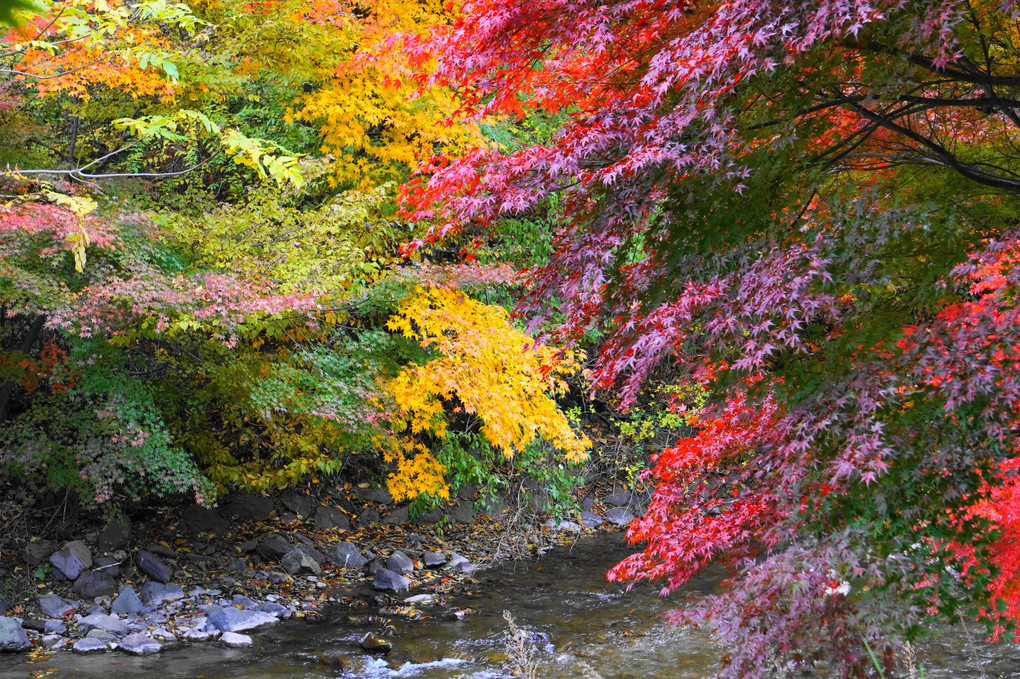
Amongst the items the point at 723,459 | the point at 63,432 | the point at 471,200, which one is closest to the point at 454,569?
the point at 63,432

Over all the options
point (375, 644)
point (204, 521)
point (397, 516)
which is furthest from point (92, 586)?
point (397, 516)

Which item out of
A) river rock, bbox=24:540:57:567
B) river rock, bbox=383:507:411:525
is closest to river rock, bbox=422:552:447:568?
river rock, bbox=383:507:411:525

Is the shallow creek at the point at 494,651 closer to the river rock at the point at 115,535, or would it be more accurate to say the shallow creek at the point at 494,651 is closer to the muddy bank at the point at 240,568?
the muddy bank at the point at 240,568

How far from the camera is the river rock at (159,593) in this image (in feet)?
25.1

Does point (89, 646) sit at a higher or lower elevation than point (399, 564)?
higher

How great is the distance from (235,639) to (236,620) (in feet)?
1.26

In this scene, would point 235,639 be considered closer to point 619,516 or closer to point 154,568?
point 154,568

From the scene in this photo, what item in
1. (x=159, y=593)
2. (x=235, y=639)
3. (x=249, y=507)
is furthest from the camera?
(x=249, y=507)

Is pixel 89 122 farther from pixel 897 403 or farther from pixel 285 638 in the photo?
pixel 897 403

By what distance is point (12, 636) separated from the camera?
6.47m

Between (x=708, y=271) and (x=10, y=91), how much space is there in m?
6.75

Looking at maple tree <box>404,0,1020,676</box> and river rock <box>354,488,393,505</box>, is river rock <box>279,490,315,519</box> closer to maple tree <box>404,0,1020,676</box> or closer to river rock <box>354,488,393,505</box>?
river rock <box>354,488,393,505</box>

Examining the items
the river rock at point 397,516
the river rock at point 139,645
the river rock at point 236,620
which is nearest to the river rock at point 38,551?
the river rock at point 139,645

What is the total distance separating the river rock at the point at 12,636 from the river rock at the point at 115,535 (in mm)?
1655
